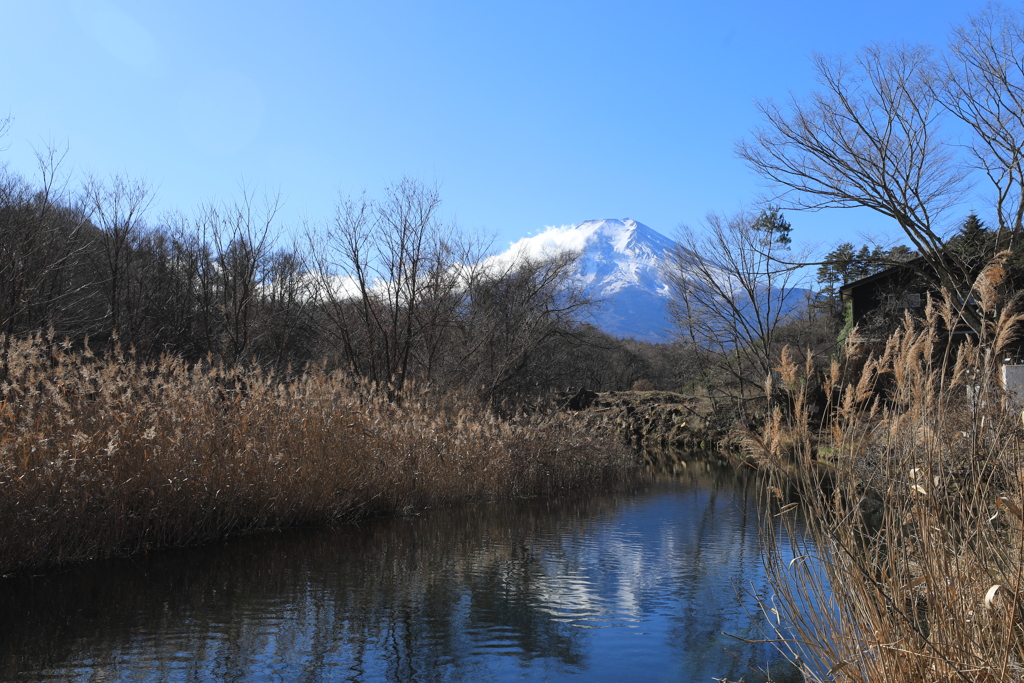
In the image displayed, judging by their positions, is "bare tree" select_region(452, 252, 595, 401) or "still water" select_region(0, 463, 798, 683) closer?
"still water" select_region(0, 463, 798, 683)

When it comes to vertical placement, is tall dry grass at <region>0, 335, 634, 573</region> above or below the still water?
above

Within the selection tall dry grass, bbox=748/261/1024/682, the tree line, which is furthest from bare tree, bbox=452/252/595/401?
tall dry grass, bbox=748/261/1024/682

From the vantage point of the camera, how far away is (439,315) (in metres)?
17.3

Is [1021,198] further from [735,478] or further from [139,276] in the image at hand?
[139,276]

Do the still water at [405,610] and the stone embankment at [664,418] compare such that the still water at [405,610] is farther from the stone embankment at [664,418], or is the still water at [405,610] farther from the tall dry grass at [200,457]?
the stone embankment at [664,418]

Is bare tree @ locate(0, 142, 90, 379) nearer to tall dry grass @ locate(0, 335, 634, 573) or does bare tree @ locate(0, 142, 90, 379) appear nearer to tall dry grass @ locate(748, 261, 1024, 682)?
tall dry grass @ locate(0, 335, 634, 573)

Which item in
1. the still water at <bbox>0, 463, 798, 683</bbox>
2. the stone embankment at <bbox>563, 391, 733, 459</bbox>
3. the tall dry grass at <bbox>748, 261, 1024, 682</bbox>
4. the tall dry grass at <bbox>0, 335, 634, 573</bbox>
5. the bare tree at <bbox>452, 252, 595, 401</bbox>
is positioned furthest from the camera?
the stone embankment at <bbox>563, 391, 733, 459</bbox>

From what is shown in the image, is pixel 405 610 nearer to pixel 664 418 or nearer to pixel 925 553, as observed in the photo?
pixel 925 553

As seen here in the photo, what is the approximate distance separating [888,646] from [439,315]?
1498 cm

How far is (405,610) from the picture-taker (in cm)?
651

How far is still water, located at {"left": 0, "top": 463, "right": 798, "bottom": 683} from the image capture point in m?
5.20

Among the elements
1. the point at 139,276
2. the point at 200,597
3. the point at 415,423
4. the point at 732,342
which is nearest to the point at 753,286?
the point at 732,342

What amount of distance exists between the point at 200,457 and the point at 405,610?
338 cm

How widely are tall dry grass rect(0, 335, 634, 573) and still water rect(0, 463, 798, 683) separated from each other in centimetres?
39
